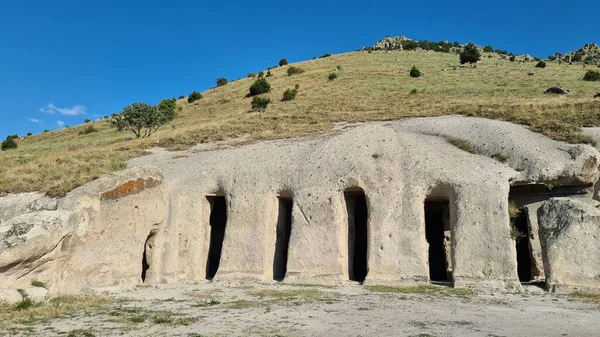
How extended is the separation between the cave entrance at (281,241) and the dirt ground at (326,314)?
7.67 ft

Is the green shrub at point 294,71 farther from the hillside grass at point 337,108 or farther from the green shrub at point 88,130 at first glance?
the green shrub at point 88,130

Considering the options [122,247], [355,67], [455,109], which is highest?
[355,67]

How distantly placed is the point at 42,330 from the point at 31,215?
5.01m

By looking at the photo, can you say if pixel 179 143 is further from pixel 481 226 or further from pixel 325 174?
pixel 481 226

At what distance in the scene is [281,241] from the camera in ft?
56.3

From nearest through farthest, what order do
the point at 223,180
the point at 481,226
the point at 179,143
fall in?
the point at 481,226
the point at 223,180
the point at 179,143

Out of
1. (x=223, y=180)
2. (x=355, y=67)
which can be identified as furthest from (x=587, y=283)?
(x=355, y=67)

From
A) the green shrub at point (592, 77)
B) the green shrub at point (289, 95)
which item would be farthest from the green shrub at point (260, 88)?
the green shrub at point (592, 77)

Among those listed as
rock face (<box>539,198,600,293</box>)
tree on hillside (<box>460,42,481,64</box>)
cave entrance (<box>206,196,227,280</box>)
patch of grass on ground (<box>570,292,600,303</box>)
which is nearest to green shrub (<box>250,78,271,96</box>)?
tree on hillside (<box>460,42,481,64</box>)

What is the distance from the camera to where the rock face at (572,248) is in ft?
44.0

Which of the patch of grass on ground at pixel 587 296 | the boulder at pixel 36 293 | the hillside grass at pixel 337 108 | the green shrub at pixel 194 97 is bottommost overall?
the boulder at pixel 36 293

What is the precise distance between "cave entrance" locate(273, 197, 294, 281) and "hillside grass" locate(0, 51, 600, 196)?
669cm

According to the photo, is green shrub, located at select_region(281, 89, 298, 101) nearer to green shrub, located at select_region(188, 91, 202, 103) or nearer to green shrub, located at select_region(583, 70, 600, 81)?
green shrub, located at select_region(188, 91, 202, 103)

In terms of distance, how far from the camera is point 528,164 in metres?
16.0
